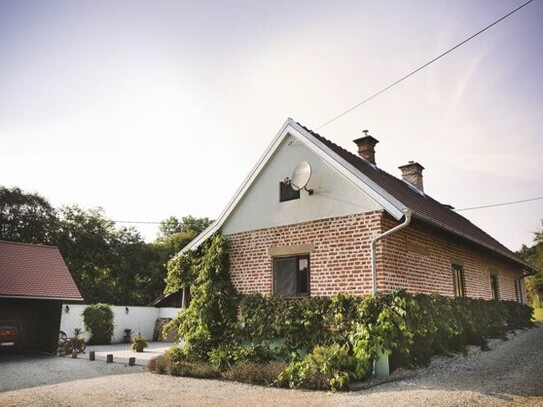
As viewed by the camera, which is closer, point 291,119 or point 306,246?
point 306,246

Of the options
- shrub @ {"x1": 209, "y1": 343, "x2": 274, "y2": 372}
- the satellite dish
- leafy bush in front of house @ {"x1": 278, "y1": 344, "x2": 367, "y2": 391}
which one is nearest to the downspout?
leafy bush in front of house @ {"x1": 278, "y1": 344, "x2": 367, "y2": 391}

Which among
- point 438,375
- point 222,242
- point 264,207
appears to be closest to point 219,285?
point 222,242

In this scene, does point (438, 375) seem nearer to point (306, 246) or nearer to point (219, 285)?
point (306, 246)

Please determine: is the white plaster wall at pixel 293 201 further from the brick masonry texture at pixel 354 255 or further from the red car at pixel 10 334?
the red car at pixel 10 334

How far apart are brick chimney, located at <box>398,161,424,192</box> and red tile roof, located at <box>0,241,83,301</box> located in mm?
15361

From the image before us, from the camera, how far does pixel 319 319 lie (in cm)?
899

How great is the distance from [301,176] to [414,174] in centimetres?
974

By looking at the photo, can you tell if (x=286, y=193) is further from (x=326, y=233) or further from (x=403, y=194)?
(x=403, y=194)

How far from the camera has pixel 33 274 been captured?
16.5 metres

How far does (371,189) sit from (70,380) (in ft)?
29.1

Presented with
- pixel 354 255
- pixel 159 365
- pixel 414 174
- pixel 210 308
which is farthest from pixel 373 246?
pixel 414 174

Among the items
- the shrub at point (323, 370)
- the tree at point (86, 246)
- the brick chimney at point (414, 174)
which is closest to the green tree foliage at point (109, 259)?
the tree at point (86, 246)

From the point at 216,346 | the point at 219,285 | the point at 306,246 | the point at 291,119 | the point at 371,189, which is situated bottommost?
the point at 216,346

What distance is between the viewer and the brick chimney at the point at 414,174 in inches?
704
